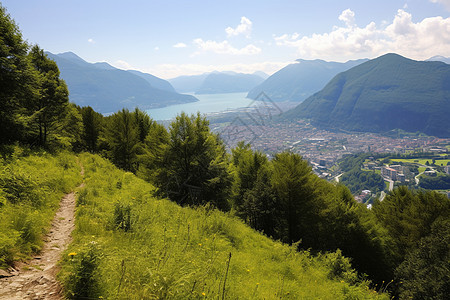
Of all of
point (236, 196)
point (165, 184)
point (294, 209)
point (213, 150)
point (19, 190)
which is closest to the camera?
point (19, 190)

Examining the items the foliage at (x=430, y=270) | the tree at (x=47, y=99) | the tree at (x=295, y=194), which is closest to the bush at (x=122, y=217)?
the tree at (x=47, y=99)

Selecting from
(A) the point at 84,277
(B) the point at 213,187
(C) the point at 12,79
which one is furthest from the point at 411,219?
(C) the point at 12,79

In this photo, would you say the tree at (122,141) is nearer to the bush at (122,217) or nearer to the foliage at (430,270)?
the bush at (122,217)

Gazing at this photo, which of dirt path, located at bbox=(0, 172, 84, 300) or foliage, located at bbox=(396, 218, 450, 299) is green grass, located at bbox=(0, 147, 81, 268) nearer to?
dirt path, located at bbox=(0, 172, 84, 300)

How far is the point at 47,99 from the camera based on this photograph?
1870cm

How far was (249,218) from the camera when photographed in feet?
78.3

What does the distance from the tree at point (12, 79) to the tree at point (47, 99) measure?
395cm

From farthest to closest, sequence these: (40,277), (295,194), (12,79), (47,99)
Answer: (295,194), (47,99), (12,79), (40,277)

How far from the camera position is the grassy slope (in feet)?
12.0

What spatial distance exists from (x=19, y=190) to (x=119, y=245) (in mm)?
4892

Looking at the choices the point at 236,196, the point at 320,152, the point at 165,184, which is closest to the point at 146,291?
the point at 165,184

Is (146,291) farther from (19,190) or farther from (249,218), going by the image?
(249,218)

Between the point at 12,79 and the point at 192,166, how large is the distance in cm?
1460

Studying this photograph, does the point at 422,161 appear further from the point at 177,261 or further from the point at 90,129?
the point at 177,261
